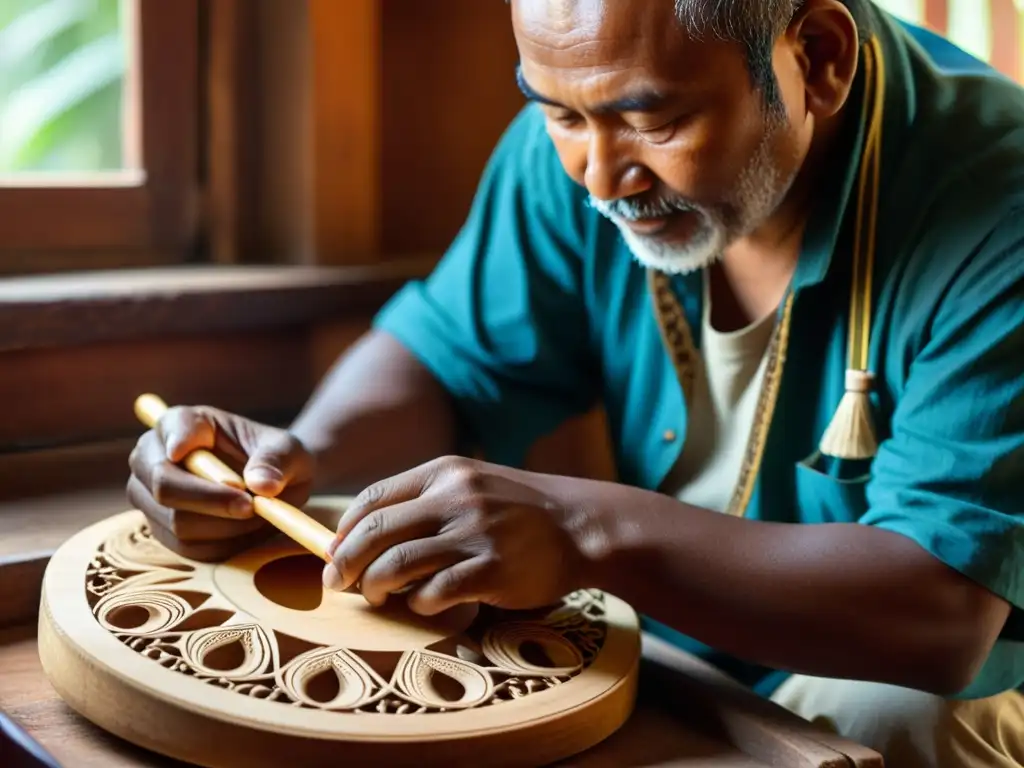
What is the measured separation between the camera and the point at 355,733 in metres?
0.84

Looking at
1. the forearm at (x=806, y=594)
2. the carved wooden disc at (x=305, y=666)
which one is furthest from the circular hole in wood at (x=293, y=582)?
the forearm at (x=806, y=594)

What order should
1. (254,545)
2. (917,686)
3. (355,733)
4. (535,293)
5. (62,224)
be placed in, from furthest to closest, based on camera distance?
1. (62,224)
2. (535,293)
3. (254,545)
4. (917,686)
5. (355,733)

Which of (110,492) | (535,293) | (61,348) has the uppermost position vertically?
(535,293)

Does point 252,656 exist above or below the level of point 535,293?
below

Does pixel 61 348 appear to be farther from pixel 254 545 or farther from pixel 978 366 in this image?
pixel 978 366

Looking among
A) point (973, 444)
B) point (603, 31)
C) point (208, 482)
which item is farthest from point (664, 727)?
point (603, 31)

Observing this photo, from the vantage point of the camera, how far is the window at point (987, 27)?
5.25 feet

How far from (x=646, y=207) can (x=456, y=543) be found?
1.24 ft

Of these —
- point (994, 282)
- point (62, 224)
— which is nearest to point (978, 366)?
point (994, 282)

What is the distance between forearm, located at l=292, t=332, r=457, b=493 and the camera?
1.33 metres

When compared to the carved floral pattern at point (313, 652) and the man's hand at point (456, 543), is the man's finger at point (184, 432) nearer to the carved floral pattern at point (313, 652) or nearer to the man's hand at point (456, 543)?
the carved floral pattern at point (313, 652)

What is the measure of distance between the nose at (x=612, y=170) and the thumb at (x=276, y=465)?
0.38 metres

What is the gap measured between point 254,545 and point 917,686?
59cm

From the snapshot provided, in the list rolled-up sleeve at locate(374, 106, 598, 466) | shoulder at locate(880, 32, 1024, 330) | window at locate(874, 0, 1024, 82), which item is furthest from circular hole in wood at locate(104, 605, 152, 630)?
window at locate(874, 0, 1024, 82)
